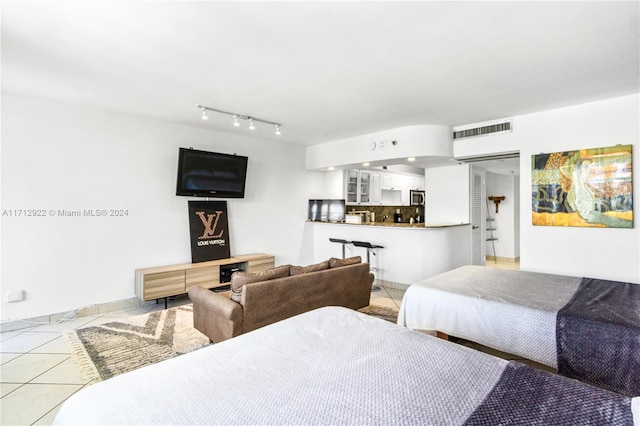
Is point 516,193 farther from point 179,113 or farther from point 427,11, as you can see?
point 179,113

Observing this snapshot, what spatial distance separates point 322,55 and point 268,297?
7.06ft

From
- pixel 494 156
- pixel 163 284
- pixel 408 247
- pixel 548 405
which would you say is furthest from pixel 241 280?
pixel 494 156

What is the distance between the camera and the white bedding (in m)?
2.19

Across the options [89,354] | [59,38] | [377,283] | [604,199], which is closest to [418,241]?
[377,283]

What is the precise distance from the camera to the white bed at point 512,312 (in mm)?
2010

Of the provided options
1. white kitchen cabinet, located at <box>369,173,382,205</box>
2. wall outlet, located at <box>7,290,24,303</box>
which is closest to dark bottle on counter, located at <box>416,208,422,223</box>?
white kitchen cabinet, located at <box>369,173,382,205</box>

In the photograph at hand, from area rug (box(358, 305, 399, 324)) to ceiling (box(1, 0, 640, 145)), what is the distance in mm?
2514

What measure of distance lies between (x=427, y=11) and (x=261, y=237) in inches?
175

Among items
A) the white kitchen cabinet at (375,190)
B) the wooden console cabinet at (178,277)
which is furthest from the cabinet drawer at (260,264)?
the white kitchen cabinet at (375,190)

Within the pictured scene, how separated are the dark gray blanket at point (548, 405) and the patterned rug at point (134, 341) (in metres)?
2.61

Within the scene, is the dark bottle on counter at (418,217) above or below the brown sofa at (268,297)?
above

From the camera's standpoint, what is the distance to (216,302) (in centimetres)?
288

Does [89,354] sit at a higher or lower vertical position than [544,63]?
lower

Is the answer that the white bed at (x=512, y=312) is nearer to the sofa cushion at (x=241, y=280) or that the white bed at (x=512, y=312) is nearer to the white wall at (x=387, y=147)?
the sofa cushion at (x=241, y=280)
